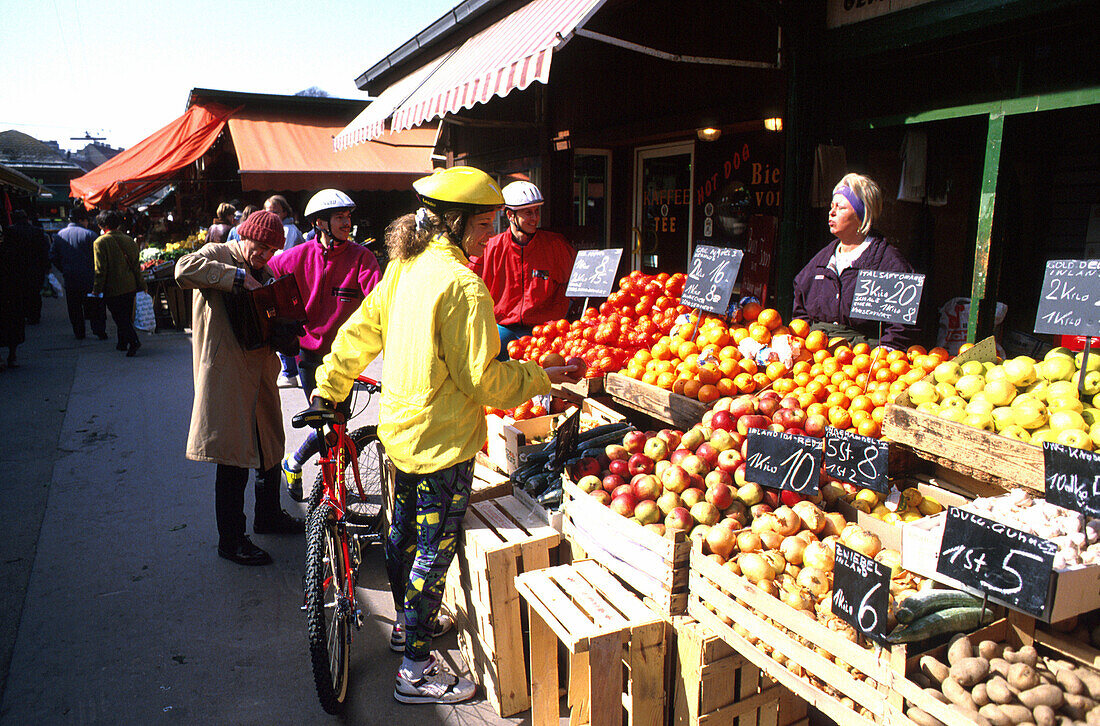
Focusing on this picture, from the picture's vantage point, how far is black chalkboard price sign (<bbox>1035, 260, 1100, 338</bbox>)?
2412 millimetres

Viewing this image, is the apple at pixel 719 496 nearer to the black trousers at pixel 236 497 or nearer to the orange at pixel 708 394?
the orange at pixel 708 394

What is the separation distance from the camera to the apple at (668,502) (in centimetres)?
270

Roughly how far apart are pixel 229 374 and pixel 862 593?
11.4ft

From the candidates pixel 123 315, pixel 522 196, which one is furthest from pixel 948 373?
pixel 123 315

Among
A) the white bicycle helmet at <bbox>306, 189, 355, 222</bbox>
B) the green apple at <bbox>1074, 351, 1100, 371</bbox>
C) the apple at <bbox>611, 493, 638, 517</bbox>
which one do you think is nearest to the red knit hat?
the white bicycle helmet at <bbox>306, 189, 355, 222</bbox>

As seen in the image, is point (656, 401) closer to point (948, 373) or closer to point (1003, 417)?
point (948, 373)

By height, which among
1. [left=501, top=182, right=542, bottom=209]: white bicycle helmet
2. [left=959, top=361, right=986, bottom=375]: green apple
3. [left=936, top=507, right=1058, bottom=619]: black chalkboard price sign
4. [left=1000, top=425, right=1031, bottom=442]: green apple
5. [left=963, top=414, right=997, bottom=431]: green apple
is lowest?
[left=936, top=507, right=1058, bottom=619]: black chalkboard price sign

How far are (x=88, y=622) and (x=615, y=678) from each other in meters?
3.05

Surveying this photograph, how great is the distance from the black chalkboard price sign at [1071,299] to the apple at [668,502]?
4.81ft

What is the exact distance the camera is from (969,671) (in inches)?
68.9

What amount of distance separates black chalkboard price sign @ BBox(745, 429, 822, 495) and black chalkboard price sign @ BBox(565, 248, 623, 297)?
1977 mm

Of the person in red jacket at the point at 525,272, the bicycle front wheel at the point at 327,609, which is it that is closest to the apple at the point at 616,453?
the bicycle front wheel at the point at 327,609

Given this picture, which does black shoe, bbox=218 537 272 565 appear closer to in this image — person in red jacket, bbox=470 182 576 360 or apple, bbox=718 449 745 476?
person in red jacket, bbox=470 182 576 360

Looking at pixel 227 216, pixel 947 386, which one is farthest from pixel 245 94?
pixel 947 386
